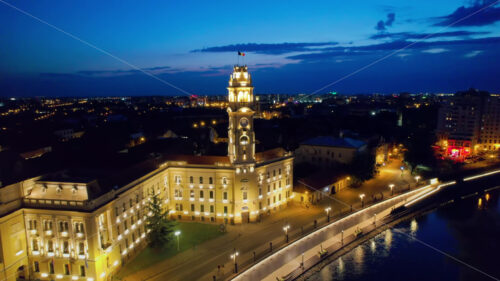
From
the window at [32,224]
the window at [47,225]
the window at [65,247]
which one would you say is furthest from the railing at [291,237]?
the window at [32,224]

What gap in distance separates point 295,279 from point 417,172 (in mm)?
44200

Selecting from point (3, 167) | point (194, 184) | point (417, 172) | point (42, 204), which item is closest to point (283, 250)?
point (194, 184)

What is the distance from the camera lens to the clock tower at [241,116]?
133 feet

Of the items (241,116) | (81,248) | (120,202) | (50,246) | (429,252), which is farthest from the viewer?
(241,116)

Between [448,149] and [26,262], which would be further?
[448,149]

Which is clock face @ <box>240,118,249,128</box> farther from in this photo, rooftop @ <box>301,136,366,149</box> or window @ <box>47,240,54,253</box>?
rooftop @ <box>301,136,366,149</box>

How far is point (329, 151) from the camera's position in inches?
2518

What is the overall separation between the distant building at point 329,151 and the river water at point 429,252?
55.6 ft

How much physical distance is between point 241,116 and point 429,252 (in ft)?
87.8

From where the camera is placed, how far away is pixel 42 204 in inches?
1117

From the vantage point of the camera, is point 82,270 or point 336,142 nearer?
point 82,270

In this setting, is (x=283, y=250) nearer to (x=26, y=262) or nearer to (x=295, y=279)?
(x=295, y=279)

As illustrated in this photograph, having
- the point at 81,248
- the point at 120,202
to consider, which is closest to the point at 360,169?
the point at 120,202

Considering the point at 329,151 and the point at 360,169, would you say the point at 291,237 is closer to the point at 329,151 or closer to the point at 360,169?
the point at 360,169
